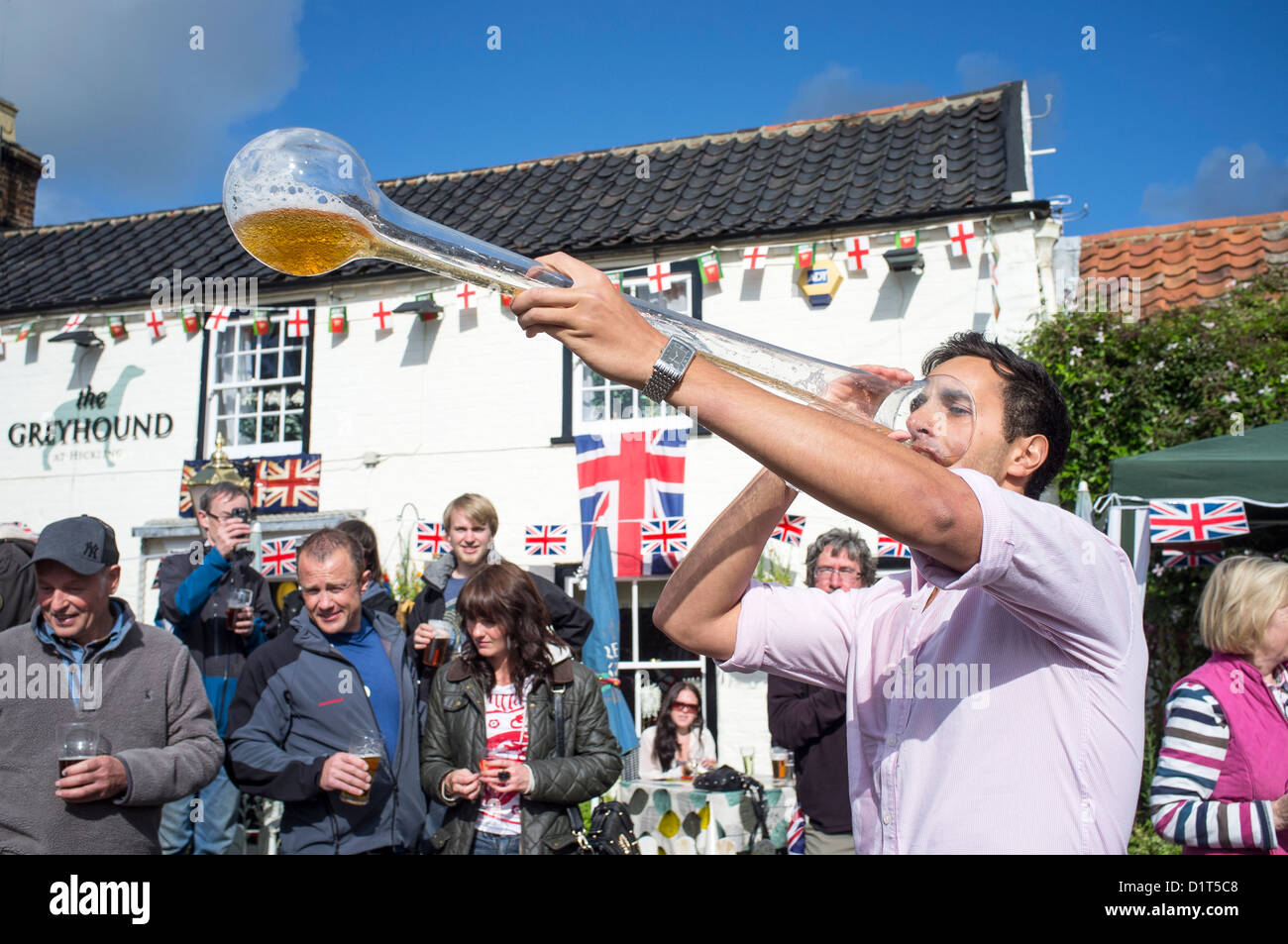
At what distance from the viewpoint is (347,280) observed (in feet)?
34.9

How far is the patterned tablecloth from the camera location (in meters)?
6.05

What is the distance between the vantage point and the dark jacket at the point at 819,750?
3988 millimetres

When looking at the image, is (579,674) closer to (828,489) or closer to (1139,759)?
(1139,759)

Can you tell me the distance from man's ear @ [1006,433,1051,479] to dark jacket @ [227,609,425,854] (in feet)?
8.91

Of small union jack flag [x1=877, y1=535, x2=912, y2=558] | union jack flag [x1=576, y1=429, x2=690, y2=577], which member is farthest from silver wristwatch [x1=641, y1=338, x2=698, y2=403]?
union jack flag [x1=576, y1=429, x2=690, y2=577]

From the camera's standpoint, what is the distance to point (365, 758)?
3.39 m

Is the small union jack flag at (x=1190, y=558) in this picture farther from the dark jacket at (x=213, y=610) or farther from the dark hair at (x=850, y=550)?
the dark jacket at (x=213, y=610)

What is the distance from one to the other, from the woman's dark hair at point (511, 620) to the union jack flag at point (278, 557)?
606cm

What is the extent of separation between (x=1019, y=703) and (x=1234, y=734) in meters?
1.92

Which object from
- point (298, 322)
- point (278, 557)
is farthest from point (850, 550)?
point (298, 322)

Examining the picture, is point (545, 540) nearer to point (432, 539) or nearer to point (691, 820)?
point (432, 539)

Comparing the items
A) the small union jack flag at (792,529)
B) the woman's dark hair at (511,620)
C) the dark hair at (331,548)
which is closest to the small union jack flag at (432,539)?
the small union jack flag at (792,529)

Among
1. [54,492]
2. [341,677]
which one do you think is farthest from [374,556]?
[54,492]
